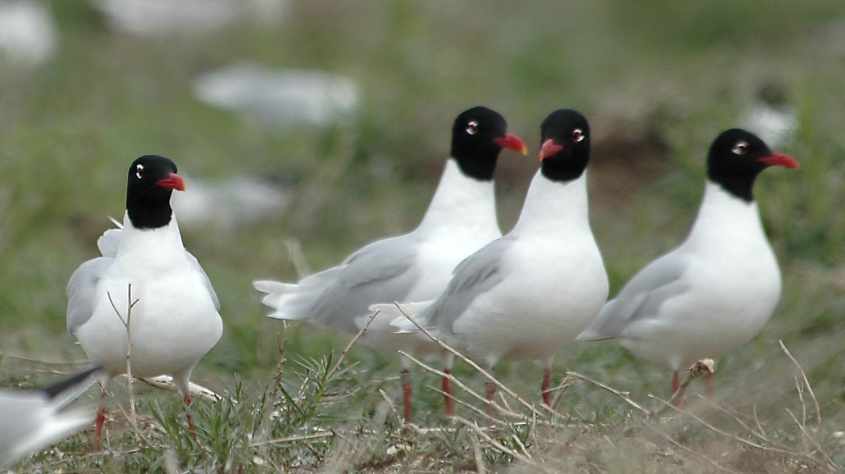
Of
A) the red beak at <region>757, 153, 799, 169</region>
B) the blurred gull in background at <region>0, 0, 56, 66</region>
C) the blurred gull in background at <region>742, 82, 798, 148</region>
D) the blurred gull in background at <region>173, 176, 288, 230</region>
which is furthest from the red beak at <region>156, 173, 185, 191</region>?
the blurred gull in background at <region>0, 0, 56, 66</region>

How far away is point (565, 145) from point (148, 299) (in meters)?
1.40

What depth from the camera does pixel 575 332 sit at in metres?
5.05

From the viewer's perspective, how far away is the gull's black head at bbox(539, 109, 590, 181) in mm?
5164

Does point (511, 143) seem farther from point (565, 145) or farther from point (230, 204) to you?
point (230, 204)

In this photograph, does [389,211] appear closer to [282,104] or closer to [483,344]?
[282,104]

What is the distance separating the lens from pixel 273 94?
12.2 meters

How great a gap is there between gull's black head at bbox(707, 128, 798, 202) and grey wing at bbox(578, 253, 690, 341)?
31 cm

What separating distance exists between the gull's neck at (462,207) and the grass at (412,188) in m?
0.61

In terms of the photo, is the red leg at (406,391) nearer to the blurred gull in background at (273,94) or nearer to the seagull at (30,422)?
the seagull at (30,422)

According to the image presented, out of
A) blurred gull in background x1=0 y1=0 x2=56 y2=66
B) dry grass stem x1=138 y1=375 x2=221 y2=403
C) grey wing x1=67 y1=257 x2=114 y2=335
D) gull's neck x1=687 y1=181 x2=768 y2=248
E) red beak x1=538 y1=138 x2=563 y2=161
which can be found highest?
red beak x1=538 y1=138 x2=563 y2=161

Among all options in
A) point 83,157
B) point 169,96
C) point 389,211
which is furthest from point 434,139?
point 169,96

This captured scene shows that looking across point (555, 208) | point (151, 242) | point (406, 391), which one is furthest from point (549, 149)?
point (151, 242)

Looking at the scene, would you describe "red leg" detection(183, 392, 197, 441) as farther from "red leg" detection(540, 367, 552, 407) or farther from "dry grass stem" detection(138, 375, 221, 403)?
"red leg" detection(540, 367, 552, 407)

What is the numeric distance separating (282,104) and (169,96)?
1209 millimetres
